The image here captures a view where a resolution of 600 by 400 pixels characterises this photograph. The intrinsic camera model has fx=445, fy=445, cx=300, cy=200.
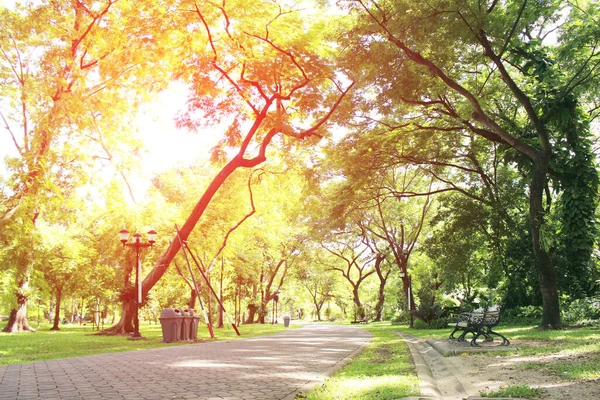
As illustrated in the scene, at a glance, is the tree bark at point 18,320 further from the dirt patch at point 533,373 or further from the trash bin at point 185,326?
the dirt patch at point 533,373

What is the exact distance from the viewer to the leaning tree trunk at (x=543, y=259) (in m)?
14.1

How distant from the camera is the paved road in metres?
5.73

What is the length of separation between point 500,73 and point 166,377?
13966 mm

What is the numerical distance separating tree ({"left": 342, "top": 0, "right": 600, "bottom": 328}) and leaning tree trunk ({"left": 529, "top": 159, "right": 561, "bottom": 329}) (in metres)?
0.03

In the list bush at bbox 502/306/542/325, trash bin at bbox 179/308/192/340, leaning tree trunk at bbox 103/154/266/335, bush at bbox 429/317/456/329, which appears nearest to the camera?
leaning tree trunk at bbox 103/154/266/335

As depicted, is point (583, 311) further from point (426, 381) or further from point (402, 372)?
point (426, 381)

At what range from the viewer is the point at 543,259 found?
14.3 metres

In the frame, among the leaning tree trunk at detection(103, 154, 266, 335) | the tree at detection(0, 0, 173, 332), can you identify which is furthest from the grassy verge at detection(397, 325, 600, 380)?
the leaning tree trunk at detection(103, 154, 266, 335)

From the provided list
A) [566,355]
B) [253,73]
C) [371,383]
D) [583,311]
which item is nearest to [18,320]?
[253,73]

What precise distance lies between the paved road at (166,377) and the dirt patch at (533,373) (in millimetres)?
2383

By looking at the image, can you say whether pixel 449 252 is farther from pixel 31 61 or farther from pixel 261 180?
pixel 31 61

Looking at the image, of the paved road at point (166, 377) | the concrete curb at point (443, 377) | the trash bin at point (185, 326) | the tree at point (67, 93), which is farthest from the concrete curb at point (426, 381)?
the trash bin at point (185, 326)

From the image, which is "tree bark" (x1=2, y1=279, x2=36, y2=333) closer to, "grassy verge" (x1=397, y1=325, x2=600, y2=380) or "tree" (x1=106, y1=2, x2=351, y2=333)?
"tree" (x1=106, y1=2, x2=351, y2=333)

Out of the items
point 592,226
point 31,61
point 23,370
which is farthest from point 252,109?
point 592,226
